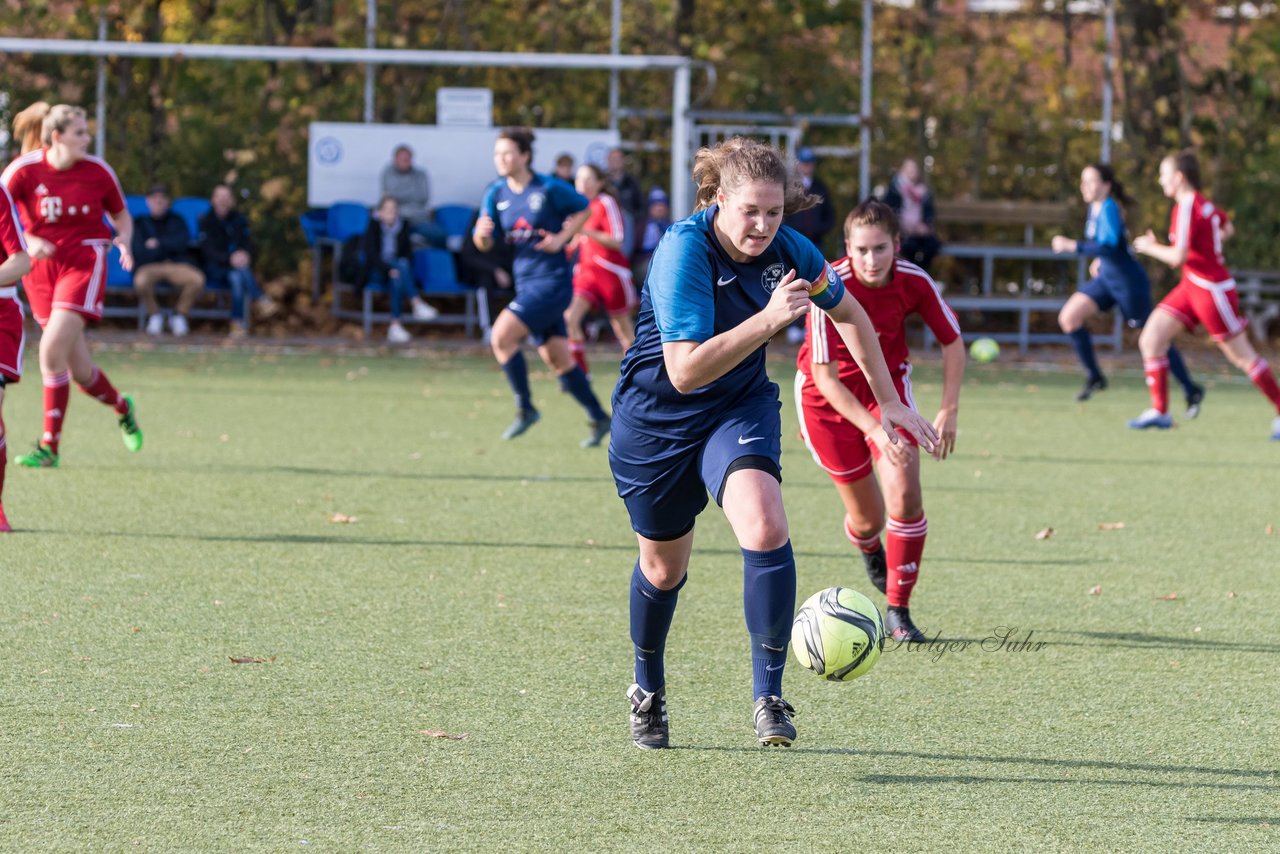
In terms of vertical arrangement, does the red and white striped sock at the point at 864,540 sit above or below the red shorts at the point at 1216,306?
below

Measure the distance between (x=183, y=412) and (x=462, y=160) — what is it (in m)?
6.68

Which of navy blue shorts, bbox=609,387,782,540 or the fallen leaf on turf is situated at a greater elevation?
navy blue shorts, bbox=609,387,782,540

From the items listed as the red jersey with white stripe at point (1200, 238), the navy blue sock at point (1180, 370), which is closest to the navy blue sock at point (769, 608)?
the red jersey with white stripe at point (1200, 238)

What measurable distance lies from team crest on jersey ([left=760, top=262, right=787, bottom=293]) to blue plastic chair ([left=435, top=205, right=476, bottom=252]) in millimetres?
13771

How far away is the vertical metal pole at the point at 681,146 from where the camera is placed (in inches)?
694

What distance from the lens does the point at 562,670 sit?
524 centimetres

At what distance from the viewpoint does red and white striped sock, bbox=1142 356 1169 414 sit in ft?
38.8

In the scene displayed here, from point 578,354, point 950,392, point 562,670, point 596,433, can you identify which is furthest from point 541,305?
point 562,670

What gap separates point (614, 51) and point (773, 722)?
15.5m

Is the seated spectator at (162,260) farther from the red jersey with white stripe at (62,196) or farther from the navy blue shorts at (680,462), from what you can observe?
the navy blue shorts at (680,462)

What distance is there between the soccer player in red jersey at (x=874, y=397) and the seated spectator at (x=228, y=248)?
12852mm

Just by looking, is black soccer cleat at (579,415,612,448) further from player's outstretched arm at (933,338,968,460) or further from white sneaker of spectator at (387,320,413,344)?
white sneaker of spectator at (387,320,413,344)

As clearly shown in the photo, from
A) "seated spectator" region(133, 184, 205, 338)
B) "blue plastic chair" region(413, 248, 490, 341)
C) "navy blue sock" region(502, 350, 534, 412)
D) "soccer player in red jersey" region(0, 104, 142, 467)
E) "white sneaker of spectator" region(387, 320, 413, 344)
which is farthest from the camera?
"white sneaker of spectator" region(387, 320, 413, 344)

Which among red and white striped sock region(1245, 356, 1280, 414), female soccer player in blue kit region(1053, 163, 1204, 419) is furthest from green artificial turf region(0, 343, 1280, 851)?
female soccer player in blue kit region(1053, 163, 1204, 419)
